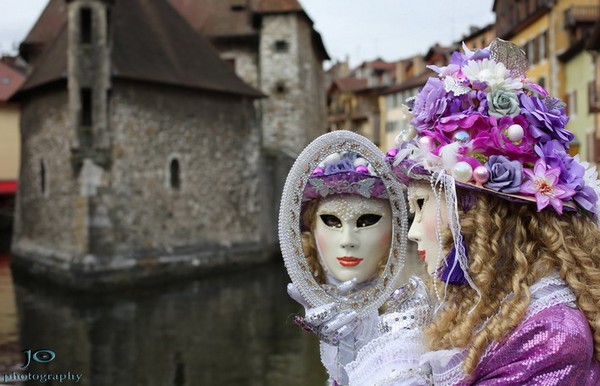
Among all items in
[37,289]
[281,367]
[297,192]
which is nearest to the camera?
[297,192]

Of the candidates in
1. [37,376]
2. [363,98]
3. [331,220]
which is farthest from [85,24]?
[363,98]

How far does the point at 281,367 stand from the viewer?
8.61 m

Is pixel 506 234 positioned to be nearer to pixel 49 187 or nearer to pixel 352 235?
pixel 352 235

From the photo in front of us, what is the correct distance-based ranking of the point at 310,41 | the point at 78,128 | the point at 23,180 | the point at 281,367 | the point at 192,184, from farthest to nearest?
the point at 310,41
the point at 23,180
the point at 192,184
the point at 78,128
the point at 281,367

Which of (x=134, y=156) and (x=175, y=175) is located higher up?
(x=134, y=156)

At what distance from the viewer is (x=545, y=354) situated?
1.69 meters

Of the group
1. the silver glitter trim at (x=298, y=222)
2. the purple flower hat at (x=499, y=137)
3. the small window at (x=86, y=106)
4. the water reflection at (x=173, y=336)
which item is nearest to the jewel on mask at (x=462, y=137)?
the purple flower hat at (x=499, y=137)

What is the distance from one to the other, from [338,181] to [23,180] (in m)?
19.3

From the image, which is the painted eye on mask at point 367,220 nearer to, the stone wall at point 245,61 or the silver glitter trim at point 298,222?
the silver glitter trim at point 298,222

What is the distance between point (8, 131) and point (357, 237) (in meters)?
30.7

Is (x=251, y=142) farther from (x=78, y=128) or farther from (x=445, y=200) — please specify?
(x=445, y=200)

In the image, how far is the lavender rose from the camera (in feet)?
6.63

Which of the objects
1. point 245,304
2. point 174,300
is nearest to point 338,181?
point 245,304

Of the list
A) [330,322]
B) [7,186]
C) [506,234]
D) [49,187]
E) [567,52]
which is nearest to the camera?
[506,234]
